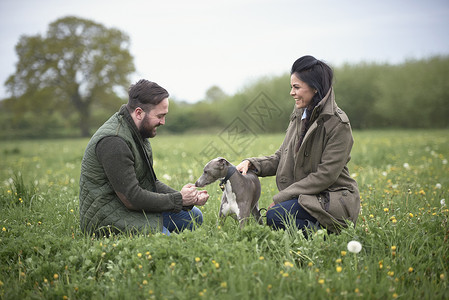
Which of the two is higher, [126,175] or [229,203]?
[126,175]

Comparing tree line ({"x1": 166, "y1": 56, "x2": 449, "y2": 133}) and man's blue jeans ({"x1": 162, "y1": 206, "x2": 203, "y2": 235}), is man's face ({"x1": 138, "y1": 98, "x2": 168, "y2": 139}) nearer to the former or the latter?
man's blue jeans ({"x1": 162, "y1": 206, "x2": 203, "y2": 235})

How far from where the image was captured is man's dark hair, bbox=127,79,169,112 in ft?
13.3

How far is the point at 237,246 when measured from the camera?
336 centimetres

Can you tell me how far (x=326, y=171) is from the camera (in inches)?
153

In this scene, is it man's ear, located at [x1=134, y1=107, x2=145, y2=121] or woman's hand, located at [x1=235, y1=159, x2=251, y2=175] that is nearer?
man's ear, located at [x1=134, y1=107, x2=145, y2=121]

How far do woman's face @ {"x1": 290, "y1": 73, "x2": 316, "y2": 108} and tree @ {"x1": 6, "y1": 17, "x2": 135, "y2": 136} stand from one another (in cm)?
3470

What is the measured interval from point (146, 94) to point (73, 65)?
36.2 metres

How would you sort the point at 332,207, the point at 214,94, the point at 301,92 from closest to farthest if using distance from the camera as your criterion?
1. the point at 332,207
2. the point at 301,92
3. the point at 214,94

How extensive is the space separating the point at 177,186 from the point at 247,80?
38593mm

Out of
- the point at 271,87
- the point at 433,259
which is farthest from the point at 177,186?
the point at 271,87

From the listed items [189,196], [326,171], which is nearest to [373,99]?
[326,171]

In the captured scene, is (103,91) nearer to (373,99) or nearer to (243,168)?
(373,99)

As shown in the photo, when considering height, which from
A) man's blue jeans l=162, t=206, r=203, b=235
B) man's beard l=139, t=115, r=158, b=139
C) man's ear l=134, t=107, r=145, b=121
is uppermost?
man's ear l=134, t=107, r=145, b=121

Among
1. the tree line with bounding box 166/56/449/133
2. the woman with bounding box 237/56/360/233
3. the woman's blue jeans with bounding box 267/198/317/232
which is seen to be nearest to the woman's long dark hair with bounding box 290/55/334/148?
the woman with bounding box 237/56/360/233
